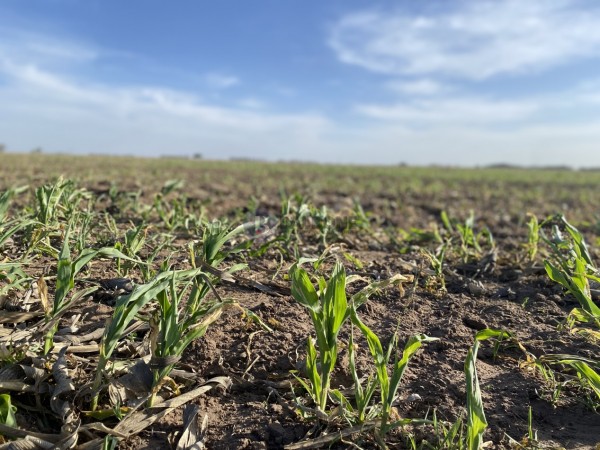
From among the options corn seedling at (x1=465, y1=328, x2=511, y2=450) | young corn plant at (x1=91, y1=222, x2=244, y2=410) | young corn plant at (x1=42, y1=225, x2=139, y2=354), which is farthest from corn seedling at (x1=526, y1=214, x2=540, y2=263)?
young corn plant at (x1=42, y1=225, x2=139, y2=354)

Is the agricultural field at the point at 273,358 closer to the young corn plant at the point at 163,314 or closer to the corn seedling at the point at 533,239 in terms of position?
the young corn plant at the point at 163,314

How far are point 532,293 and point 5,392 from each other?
100 inches

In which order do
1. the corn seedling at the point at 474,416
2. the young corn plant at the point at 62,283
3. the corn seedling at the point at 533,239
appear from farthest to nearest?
the corn seedling at the point at 533,239, the young corn plant at the point at 62,283, the corn seedling at the point at 474,416

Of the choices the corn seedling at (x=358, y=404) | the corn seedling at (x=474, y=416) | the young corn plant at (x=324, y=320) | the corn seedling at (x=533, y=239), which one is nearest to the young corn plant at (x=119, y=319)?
the young corn plant at (x=324, y=320)

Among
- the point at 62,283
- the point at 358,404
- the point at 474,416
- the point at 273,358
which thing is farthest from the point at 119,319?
the point at 474,416

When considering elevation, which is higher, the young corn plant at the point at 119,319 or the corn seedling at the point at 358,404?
the young corn plant at the point at 119,319

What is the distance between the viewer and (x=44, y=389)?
1.69m

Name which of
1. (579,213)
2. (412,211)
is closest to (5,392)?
(412,211)

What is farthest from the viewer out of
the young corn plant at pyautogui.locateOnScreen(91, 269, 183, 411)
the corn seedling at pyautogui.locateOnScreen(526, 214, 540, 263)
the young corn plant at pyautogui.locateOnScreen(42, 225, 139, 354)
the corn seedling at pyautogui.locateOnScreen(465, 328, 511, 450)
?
the corn seedling at pyautogui.locateOnScreen(526, 214, 540, 263)

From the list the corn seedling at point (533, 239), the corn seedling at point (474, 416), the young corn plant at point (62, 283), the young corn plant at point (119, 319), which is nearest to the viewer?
the corn seedling at point (474, 416)

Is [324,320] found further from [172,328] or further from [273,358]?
[172,328]

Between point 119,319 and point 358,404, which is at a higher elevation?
point 119,319

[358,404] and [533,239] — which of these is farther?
[533,239]

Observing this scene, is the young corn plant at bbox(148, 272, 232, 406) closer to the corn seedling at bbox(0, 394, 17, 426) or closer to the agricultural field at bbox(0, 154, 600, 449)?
the agricultural field at bbox(0, 154, 600, 449)
